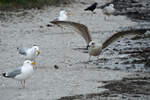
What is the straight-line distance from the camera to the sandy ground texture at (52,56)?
9867 mm

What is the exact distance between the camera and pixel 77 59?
13703 millimetres

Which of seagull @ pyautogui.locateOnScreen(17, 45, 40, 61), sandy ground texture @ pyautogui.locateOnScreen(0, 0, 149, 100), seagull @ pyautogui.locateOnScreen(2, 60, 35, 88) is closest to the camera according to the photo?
sandy ground texture @ pyautogui.locateOnScreen(0, 0, 149, 100)

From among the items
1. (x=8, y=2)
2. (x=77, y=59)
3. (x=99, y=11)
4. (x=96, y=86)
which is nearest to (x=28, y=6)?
(x=8, y=2)

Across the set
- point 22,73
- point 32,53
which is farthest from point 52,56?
point 22,73

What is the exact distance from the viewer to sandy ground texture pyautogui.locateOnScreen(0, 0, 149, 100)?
388 inches

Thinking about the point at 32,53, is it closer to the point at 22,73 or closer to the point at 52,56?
the point at 52,56

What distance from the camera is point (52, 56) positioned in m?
14.2

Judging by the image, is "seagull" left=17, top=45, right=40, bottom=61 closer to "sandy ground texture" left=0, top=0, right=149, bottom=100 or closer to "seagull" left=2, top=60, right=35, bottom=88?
"sandy ground texture" left=0, top=0, right=149, bottom=100

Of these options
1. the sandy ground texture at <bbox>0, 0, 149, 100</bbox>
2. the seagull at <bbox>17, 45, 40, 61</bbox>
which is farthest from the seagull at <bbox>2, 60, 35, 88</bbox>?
the seagull at <bbox>17, 45, 40, 61</bbox>

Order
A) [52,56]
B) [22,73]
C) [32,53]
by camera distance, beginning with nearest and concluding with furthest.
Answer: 1. [22,73]
2. [32,53]
3. [52,56]

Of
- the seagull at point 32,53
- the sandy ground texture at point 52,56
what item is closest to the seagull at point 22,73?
the sandy ground texture at point 52,56

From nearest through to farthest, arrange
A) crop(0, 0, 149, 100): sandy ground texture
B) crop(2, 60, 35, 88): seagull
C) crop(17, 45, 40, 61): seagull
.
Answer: crop(0, 0, 149, 100): sandy ground texture → crop(2, 60, 35, 88): seagull → crop(17, 45, 40, 61): seagull

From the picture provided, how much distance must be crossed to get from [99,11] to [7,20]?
6.75 m

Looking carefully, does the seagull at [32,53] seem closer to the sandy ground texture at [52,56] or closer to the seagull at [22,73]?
the sandy ground texture at [52,56]
